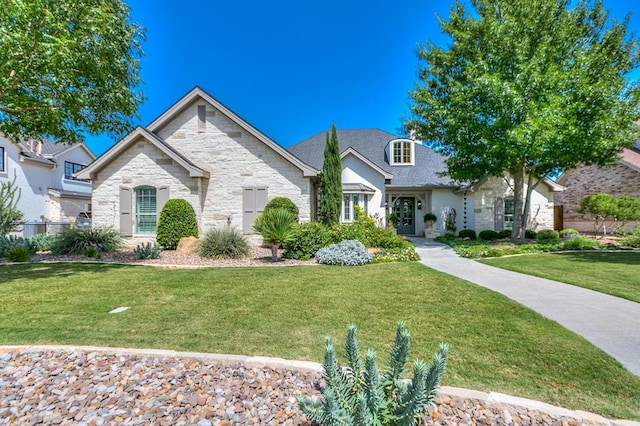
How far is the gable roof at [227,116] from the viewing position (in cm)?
1343

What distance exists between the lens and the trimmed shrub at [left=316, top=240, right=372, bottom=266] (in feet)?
31.1

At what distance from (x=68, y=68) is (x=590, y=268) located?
15.0m

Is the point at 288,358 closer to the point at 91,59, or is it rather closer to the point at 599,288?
the point at 599,288

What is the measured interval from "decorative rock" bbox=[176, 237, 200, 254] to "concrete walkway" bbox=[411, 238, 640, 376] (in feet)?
29.2

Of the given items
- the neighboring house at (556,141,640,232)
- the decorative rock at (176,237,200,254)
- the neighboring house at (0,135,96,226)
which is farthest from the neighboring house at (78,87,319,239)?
the neighboring house at (556,141,640,232)

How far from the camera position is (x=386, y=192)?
782 inches

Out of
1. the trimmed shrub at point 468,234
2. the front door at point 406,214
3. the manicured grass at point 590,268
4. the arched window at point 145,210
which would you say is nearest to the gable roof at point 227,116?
the arched window at point 145,210

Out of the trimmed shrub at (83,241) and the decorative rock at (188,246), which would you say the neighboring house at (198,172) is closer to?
the decorative rock at (188,246)

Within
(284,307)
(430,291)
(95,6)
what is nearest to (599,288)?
(430,291)

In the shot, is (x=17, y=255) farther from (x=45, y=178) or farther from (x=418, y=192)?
(x=418, y=192)

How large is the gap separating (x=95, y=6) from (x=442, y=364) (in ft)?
37.4

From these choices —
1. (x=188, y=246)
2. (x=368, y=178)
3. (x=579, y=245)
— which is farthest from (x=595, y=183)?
(x=188, y=246)

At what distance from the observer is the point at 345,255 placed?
31.7 ft

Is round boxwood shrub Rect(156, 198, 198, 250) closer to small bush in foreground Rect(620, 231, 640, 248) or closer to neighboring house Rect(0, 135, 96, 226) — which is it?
neighboring house Rect(0, 135, 96, 226)
